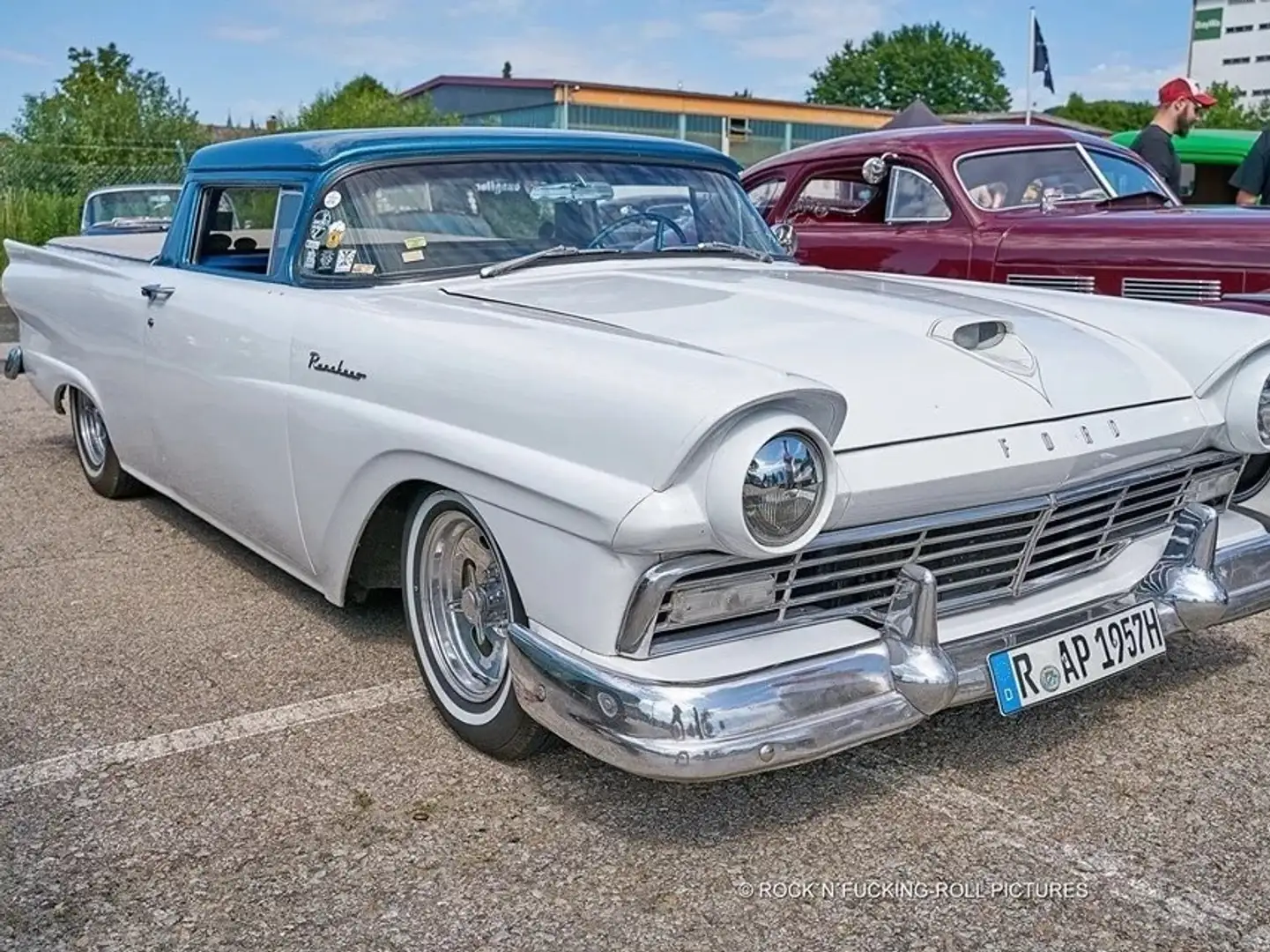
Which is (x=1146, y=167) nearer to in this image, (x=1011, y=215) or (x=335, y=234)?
(x=1011, y=215)

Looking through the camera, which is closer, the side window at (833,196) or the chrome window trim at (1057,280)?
the chrome window trim at (1057,280)

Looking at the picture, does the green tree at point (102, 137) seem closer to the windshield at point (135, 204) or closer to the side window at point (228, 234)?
the windshield at point (135, 204)

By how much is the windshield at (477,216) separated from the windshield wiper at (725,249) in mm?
30

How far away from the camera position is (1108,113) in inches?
2694

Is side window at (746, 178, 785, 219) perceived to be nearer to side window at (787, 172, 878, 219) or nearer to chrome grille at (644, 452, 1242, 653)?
side window at (787, 172, 878, 219)

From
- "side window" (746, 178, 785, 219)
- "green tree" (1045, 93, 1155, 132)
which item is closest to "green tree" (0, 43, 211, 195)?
"side window" (746, 178, 785, 219)

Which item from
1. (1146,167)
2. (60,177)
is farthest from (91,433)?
(60,177)

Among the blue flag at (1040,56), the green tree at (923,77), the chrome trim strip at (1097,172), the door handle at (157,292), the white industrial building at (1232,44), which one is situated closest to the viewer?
the door handle at (157,292)

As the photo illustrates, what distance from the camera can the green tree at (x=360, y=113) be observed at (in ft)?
76.2

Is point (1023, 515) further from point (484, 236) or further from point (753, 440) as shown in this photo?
point (484, 236)

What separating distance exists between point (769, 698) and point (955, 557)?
0.63m

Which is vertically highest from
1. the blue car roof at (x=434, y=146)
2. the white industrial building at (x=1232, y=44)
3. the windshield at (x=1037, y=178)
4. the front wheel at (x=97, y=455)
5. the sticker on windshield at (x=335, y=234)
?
the white industrial building at (x=1232, y=44)

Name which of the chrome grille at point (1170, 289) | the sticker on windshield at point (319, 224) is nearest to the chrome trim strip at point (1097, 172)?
the chrome grille at point (1170, 289)

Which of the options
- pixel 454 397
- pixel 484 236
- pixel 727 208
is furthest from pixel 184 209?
pixel 454 397
